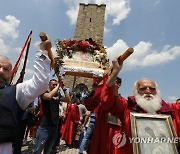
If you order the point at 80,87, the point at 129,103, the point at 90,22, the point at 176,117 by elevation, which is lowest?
the point at 176,117

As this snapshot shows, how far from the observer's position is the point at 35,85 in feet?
6.34

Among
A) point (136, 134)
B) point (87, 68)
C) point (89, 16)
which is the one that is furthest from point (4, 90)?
point (89, 16)

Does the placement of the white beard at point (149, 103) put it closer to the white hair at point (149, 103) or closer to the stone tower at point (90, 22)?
the white hair at point (149, 103)

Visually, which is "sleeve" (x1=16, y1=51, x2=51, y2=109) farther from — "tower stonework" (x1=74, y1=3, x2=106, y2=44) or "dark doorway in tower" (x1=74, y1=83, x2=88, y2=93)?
"tower stonework" (x1=74, y1=3, x2=106, y2=44)

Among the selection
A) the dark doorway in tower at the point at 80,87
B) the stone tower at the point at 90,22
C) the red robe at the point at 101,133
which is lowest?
the red robe at the point at 101,133

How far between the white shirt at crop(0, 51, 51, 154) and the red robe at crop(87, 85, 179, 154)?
0.69 m

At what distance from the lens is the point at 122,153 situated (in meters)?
2.95

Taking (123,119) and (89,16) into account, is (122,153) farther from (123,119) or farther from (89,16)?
(89,16)

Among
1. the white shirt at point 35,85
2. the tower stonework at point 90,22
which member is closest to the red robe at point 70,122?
the white shirt at point 35,85

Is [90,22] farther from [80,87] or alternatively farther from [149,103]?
[149,103]

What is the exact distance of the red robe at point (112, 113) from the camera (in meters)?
2.44

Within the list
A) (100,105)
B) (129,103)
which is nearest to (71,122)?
(129,103)

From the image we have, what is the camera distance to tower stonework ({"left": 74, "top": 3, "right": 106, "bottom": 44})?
31625 millimetres

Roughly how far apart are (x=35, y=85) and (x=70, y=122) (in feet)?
25.9
